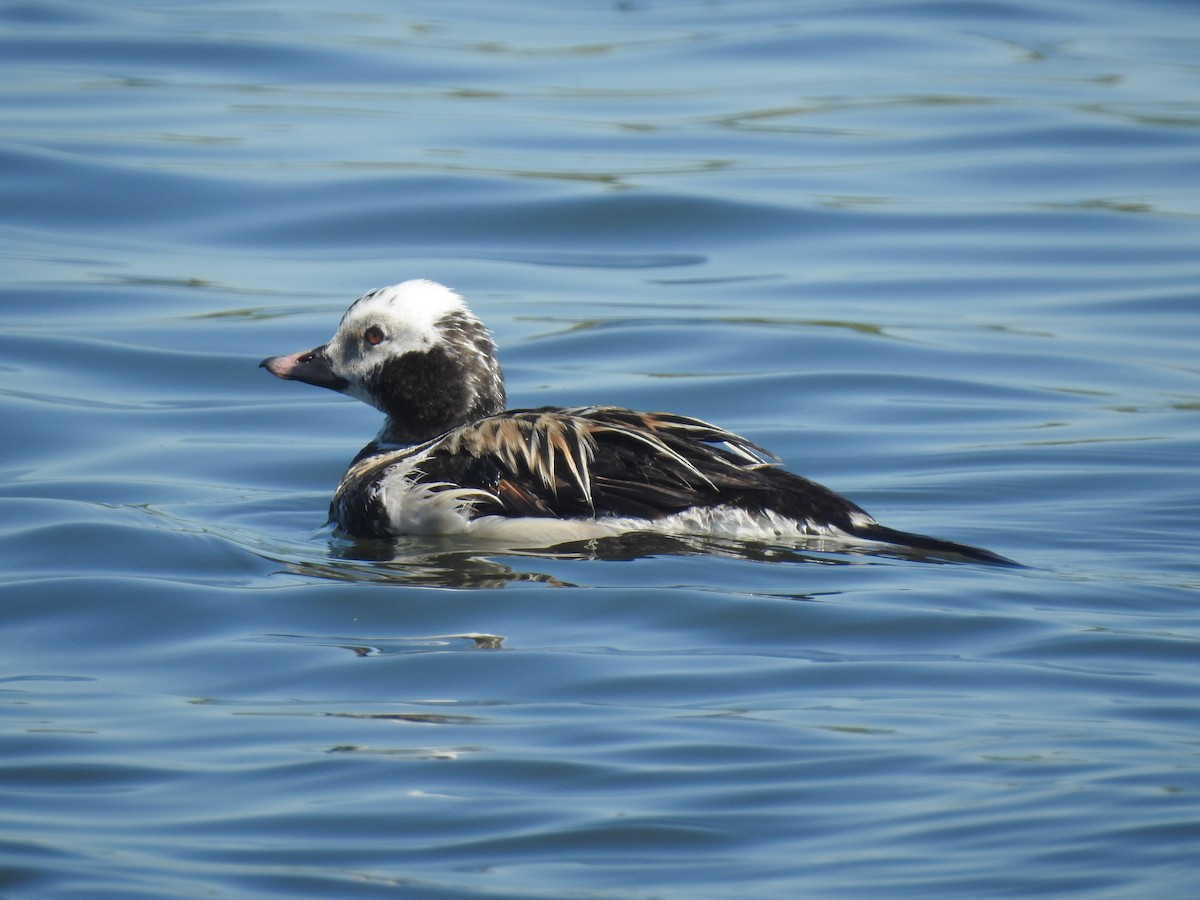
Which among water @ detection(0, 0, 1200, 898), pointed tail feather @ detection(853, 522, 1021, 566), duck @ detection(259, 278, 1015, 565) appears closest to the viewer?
water @ detection(0, 0, 1200, 898)

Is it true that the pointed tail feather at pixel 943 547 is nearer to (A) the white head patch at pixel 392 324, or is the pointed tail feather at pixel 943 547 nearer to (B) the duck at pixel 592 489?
(B) the duck at pixel 592 489

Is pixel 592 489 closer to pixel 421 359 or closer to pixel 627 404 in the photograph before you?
pixel 421 359

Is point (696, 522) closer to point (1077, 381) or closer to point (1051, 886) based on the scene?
point (1051, 886)

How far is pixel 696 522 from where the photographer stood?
7.29 m

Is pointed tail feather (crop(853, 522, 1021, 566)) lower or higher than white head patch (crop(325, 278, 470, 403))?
lower

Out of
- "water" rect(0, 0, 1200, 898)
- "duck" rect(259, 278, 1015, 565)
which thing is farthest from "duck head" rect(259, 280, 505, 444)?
"water" rect(0, 0, 1200, 898)

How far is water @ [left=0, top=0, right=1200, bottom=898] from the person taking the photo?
476 centimetres

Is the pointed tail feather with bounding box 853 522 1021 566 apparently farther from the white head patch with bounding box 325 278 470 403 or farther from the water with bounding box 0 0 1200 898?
the white head patch with bounding box 325 278 470 403

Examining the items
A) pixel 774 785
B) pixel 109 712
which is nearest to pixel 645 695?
pixel 774 785

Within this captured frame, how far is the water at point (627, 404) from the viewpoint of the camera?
476 cm

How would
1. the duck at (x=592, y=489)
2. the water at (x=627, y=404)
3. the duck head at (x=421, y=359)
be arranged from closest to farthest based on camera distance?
the water at (x=627, y=404)
the duck at (x=592, y=489)
the duck head at (x=421, y=359)

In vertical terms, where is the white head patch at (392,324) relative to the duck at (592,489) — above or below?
above

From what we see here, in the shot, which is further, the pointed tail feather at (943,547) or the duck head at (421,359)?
the duck head at (421,359)

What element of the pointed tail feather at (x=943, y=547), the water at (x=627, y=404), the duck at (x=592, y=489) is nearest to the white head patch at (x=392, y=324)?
the duck at (x=592, y=489)
